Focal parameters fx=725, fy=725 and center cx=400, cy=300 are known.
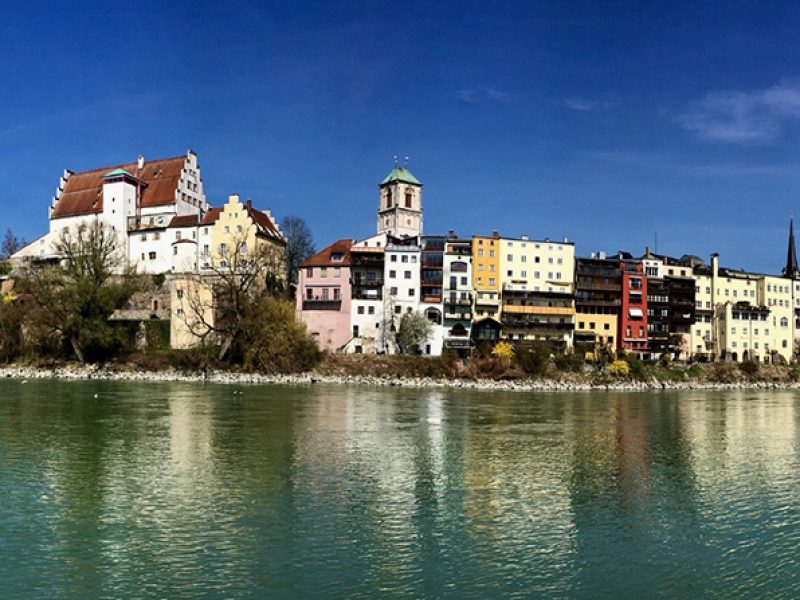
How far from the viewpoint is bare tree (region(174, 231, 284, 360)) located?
60.8 metres

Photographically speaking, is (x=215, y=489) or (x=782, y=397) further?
(x=782, y=397)

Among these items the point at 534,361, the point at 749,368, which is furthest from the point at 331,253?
the point at 749,368

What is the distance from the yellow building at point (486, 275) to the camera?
69125 millimetres

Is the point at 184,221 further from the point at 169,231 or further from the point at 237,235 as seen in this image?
the point at 237,235

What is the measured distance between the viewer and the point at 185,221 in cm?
7369

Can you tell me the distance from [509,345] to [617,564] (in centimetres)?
5131

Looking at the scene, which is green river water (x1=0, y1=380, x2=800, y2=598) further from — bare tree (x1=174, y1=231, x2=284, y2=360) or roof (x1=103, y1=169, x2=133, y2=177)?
roof (x1=103, y1=169, x2=133, y2=177)

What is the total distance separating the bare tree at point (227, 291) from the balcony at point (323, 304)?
3.81 m

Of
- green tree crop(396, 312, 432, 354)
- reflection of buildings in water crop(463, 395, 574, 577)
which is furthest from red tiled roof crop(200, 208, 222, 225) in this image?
reflection of buildings in water crop(463, 395, 574, 577)

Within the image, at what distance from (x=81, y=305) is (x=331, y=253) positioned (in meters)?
22.5

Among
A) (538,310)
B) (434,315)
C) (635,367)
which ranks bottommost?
(635,367)

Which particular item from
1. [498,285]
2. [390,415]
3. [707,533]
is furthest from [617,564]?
[498,285]

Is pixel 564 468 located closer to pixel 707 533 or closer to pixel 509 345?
pixel 707 533

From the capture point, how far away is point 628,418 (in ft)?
125
